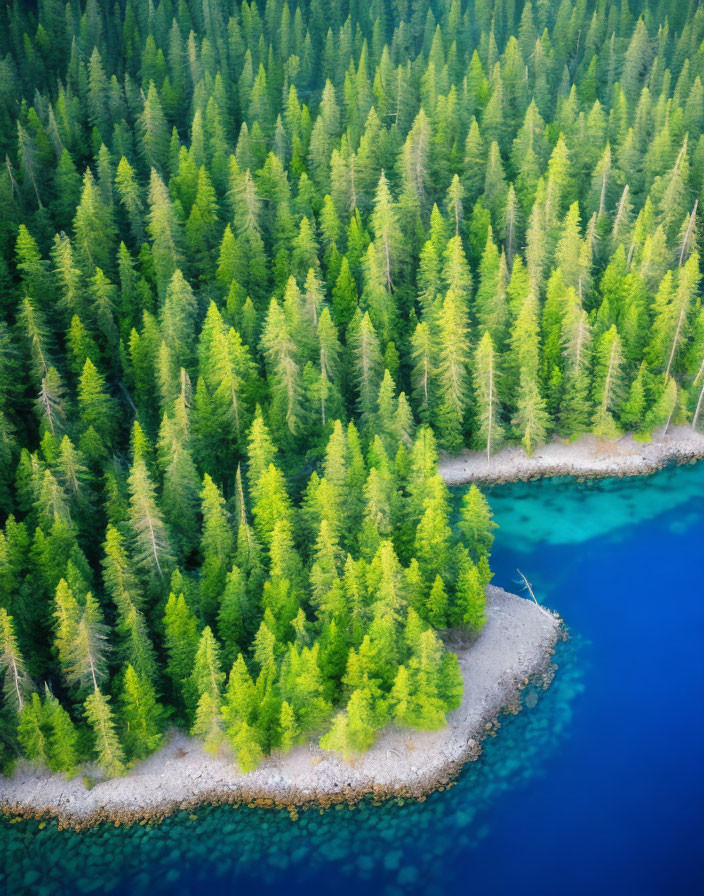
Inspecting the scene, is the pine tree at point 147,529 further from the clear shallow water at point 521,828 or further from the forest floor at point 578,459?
the forest floor at point 578,459

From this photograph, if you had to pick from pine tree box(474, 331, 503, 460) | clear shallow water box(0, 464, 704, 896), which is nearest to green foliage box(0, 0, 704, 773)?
pine tree box(474, 331, 503, 460)

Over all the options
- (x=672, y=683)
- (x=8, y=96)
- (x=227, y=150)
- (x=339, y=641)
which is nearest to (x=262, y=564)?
(x=339, y=641)

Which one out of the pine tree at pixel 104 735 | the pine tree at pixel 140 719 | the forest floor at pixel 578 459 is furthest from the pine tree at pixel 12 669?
the forest floor at pixel 578 459

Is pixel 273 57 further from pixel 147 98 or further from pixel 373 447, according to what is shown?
pixel 373 447

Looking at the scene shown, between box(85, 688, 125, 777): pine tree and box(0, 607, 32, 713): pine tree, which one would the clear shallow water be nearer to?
box(85, 688, 125, 777): pine tree

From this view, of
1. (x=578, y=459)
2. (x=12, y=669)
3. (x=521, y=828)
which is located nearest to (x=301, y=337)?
(x=578, y=459)

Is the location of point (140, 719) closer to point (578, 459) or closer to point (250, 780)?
point (250, 780)
